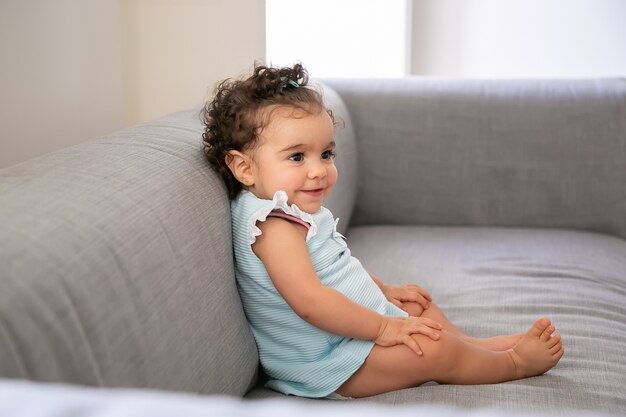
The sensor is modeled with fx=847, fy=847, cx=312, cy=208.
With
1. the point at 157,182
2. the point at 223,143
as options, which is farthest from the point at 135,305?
the point at 223,143

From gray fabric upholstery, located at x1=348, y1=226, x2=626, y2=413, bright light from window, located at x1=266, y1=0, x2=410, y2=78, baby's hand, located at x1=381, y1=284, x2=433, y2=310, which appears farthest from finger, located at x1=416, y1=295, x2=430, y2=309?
bright light from window, located at x1=266, y1=0, x2=410, y2=78

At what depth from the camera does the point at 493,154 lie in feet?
8.16

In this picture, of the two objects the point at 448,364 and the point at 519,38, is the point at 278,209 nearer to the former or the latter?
the point at 448,364

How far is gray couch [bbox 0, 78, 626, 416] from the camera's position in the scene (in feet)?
2.80

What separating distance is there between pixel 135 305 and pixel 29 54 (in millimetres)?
1068

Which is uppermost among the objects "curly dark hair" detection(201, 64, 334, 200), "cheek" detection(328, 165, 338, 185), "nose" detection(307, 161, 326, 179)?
"curly dark hair" detection(201, 64, 334, 200)

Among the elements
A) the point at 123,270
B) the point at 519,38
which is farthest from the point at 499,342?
the point at 519,38

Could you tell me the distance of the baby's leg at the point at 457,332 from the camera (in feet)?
4.85

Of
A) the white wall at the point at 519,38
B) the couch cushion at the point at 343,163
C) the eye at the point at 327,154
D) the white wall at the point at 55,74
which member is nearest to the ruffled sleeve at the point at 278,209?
the eye at the point at 327,154

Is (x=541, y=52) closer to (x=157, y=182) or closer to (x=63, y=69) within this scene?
(x=63, y=69)

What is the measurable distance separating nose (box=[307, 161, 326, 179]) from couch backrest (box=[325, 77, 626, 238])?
116 cm

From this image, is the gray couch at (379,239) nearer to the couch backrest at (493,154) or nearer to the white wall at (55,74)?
the couch backrest at (493,154)

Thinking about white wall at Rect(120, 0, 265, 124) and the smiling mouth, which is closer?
the smiling mouth

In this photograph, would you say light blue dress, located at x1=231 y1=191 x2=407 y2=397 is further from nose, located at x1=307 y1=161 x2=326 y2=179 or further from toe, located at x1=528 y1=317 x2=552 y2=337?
toe, located at x1=528 y1=317 x2=552 y2=337
